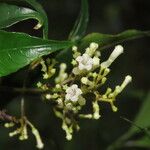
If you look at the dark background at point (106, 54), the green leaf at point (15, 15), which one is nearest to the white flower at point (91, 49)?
the green leaf at point (15, 15)

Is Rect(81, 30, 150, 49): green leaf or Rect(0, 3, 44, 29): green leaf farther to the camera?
Rect(81, 30, 150, 49): green leaf

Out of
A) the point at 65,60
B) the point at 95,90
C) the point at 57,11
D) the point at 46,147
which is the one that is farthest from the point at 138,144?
the point at 57,11

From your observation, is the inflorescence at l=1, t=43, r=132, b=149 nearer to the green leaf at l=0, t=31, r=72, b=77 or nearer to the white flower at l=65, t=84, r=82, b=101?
the white flower at l=65, t=84, r=82, b=101

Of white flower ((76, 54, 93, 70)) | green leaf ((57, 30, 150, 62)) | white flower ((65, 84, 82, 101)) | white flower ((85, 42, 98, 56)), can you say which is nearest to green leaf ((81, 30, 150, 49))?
green leaf ((57, 30, 150, 62))

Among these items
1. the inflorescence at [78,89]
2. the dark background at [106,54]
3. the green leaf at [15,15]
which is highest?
the green leaf at [15,15]

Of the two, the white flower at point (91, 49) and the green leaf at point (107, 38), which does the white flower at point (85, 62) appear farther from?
the green leaf at point (107, 38)

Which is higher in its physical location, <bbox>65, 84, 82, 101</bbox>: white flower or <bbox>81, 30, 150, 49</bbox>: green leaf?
<bbox>81, 30, 150, 49</bbox>: green leaf

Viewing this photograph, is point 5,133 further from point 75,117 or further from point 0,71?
point 0,71

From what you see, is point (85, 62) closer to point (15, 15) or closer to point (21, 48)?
point (21, 48)
